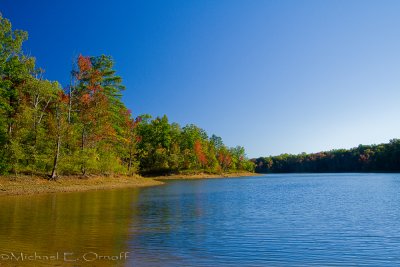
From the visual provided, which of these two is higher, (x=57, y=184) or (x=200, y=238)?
(x=57, y=184)

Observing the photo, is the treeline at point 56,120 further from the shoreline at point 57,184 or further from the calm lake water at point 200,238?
the calm lake water at point 200,238

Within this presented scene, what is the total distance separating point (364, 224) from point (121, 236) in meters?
11.1

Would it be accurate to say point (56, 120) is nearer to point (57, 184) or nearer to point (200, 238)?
→ point (57, 184)

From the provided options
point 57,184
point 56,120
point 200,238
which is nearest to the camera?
point 200,238

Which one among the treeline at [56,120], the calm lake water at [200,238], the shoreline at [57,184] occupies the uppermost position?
the treeline at [56,120]

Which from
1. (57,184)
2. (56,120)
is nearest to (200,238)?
(57,184)

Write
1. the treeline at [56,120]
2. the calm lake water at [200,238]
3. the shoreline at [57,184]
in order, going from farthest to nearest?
1. the treeline at [56,120]
2. the shoreline at [57,184]
3. the calm lake water at [200,238]

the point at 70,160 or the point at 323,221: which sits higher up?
the point at 70,160

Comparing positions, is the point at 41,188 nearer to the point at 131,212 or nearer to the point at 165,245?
the point at 131,212

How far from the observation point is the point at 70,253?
10.2 meters

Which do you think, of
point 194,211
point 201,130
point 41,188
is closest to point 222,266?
point 194,211

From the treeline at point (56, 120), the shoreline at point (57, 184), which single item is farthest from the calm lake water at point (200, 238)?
the treeline at point (56, 120)

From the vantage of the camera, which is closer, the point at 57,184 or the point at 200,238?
the point at 200,238

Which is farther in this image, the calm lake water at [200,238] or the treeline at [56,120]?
the treeline at [56,120]
